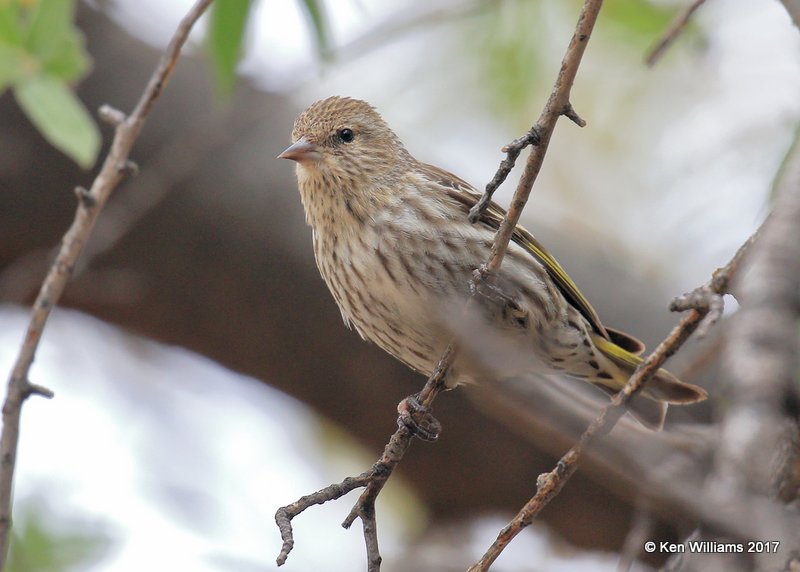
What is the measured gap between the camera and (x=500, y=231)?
2.35m

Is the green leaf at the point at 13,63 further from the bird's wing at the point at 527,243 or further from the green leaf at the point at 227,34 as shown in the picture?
the bird's wing at the point at 527,243

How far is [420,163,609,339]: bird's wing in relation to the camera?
3873 millimetres

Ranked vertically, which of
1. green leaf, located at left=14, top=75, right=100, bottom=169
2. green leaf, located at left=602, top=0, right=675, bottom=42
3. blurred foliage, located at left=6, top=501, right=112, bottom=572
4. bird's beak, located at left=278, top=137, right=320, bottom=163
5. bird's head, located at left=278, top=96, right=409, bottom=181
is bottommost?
blurred foliage, located at left=6, top=501, right=112, bottom=572

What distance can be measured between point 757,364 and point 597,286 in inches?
184

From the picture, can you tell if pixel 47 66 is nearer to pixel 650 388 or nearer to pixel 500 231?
pixel 500 231

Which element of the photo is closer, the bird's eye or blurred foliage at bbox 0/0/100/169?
blurred foliage at bbox 0/0/100/169

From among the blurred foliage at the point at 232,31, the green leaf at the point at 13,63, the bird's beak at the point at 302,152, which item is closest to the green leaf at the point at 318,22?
the blurred foliage at the point at 232,31

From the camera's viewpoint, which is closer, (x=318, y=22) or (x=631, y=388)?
(x=631, y=388)

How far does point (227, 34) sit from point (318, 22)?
1.04 feet

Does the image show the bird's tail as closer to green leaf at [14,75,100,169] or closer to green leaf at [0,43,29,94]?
green leaf at [14,75,100,169]

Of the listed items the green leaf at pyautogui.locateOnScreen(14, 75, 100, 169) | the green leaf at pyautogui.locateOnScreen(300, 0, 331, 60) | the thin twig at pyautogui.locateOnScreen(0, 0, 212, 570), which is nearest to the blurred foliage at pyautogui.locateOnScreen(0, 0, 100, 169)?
the green leaf at pyautogui.locateOnScreen(14, 75, 100, 169)

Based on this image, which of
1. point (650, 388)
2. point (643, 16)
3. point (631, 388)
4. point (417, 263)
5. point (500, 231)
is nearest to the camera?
point (631, 388)

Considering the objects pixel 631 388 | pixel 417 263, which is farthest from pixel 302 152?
pixel 631 388

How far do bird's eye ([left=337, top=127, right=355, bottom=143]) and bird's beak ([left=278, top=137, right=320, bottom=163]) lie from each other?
15cm
